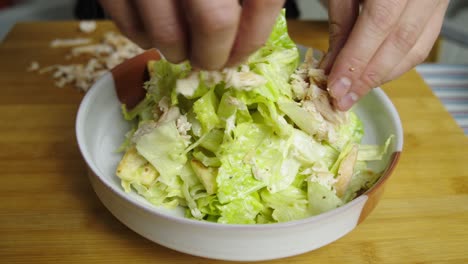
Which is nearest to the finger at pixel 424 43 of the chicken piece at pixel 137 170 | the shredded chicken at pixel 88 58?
the chicken piece at pixel 137 170

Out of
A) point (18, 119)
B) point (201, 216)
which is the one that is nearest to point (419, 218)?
point (201, 216)

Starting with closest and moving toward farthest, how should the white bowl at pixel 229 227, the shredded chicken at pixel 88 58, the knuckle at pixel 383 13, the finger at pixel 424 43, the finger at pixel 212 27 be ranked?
the finger at pixel 212 27, the white bowl at pixel 229 227, the knuckle at pixel 383 13, the finger at pixel 424 43, the shredded chicken at pixel 88 58

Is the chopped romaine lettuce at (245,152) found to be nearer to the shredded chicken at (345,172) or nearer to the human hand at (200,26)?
the shredded chicken at (345,172)

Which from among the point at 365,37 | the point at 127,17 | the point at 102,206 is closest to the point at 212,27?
the point at 127,17

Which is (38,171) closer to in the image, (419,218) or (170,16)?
(170,16)

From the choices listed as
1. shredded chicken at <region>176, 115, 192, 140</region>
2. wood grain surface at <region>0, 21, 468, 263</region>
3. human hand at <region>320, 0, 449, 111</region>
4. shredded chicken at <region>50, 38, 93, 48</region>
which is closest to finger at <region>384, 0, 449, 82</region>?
human hand at <region>320, 0, 449, 111</region>
